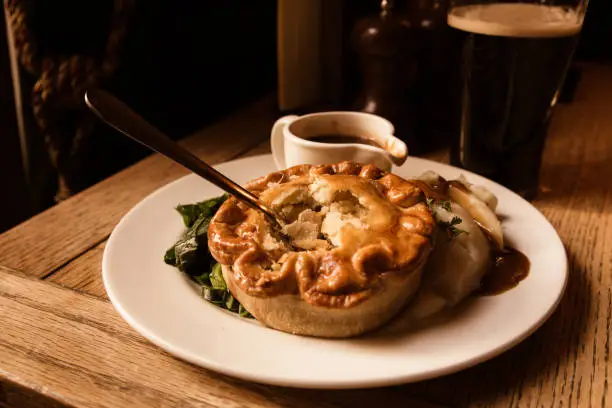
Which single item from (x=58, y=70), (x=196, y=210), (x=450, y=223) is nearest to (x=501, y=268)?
(x=450, y=223)

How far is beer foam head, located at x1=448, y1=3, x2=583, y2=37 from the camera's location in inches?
57.1

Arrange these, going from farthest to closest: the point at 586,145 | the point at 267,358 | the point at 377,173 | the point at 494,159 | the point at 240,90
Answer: the point at 240,90 < the point at 586,145 < the point at 494,159 < the point at 377,173 < the point at 267,358

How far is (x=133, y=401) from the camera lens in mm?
891

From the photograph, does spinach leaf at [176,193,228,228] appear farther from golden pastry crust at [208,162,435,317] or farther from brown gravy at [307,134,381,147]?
brown gravy at [307,134,381,147]

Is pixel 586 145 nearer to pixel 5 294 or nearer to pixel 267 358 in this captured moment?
pixel 267 358

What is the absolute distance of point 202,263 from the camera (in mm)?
1179

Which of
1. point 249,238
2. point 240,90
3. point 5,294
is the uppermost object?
point 249,238

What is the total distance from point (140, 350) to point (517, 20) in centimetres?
121

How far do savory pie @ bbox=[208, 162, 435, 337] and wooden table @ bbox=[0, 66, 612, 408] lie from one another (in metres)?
0.12

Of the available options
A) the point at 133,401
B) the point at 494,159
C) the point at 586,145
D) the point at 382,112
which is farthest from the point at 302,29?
the point at 133,401

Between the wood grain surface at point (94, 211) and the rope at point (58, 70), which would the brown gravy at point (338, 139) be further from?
the rope at point (58, 70)

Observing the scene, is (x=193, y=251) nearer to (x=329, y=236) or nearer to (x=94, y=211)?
(x=329, y=236)

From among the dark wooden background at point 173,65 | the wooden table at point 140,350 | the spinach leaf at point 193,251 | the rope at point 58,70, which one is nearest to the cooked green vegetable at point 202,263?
the spinach leaf at point 193,251

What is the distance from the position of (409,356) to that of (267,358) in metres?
0.21
